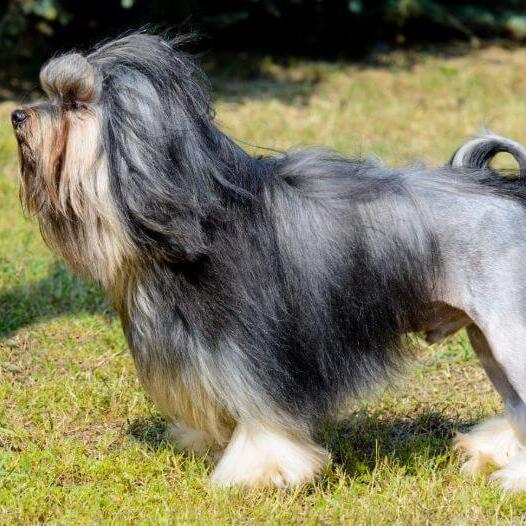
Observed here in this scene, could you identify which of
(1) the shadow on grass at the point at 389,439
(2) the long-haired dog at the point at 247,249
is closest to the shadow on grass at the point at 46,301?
(1) the shadow on grass at the point at 389,439

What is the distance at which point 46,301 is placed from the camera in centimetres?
596

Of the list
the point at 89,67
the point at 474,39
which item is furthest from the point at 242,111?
the point at 89,67

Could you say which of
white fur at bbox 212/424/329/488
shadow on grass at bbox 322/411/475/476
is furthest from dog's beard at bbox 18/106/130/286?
shadow on grass at bbox 322/411/475/476

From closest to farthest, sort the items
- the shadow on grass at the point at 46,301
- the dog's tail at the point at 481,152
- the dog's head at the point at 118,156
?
the dog's head at the point at 118,156 < the dog's tail at the point at 481,152 < the shadow on grass at the point at 46,301

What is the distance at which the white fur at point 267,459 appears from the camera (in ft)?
12.5

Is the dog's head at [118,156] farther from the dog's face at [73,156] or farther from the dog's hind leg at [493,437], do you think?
the dog's hind leg at [493,437]

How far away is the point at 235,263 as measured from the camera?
363 cm

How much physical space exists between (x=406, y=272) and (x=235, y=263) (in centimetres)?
65

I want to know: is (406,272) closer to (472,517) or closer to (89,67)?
(472,517)

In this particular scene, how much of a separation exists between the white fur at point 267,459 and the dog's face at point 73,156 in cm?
88

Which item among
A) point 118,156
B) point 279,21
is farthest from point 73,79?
point 279,21

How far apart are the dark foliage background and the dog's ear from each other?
6088mm

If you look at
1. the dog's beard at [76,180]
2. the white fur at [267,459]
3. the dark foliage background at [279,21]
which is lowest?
the white fur at [267,459]

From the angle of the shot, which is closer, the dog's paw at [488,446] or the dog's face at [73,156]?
the dog's face at [73,156]
